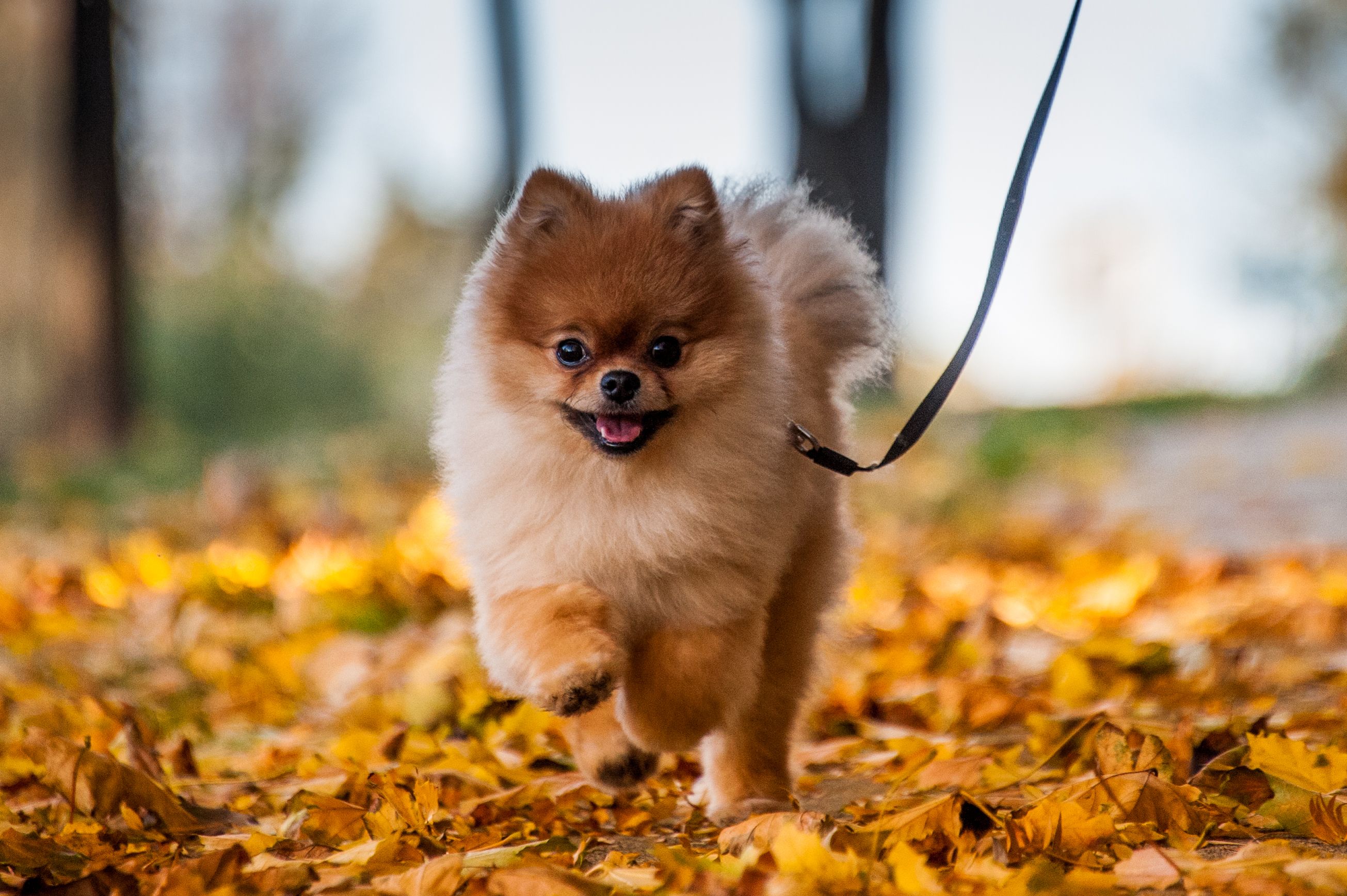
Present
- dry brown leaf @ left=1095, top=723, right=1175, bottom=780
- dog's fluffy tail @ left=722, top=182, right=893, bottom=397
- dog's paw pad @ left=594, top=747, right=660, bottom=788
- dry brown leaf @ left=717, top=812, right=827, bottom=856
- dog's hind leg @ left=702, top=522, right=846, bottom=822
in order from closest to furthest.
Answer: dry brown leaf @ left=717, top=812, right=827, bottom=856
dry brown leaf @ left=1095, top=723, right=1175, bottom=780
dog's paw pad @ left=594, top=747, right=660, bottom=788
dog's hind leg @ left=702, top=522, right=846, bottom=822
dog's fluffy tail @ left=722, top=182, right=893, bottom=397

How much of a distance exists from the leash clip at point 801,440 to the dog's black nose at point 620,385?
37 centimetres

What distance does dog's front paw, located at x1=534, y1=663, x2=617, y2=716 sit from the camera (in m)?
2.20

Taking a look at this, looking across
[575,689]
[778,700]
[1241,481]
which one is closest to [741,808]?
[778,700]

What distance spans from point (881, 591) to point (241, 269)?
11.2 m

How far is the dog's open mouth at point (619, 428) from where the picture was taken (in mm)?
2379

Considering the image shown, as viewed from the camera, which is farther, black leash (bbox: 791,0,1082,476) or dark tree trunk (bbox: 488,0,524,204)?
dark tree trunk (bbox: 488,0,524,204)

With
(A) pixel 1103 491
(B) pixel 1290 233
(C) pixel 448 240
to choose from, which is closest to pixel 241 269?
(C) pixel 448 240

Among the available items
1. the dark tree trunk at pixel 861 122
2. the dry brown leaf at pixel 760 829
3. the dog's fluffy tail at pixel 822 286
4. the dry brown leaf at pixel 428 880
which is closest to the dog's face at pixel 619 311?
the dog's fluffy tail at pixel 822 286

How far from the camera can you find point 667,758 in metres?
3.09

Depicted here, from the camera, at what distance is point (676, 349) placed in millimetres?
2438

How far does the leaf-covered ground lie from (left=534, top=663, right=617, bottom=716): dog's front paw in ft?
0.74

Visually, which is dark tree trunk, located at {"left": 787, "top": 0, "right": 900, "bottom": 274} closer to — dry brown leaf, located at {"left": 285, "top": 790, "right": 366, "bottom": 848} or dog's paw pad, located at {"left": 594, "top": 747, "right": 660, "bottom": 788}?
dog's paw pad, located at {"left": 594, "top": 747, "right": 660, "bottom": 788}

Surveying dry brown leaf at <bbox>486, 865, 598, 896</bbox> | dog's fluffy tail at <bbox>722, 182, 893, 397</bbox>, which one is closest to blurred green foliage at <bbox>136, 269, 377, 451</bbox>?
dog's fluffy tail at <bbox>722, 182, 893, 397</bbox>

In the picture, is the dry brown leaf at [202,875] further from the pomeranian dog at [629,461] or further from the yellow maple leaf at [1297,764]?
the yellow maple leaf at [1297,764]
